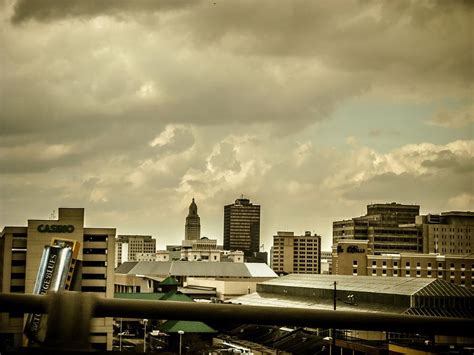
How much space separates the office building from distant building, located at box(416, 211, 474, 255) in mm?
24699

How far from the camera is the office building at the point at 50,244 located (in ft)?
78.4

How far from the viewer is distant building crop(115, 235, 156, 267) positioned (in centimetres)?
9838

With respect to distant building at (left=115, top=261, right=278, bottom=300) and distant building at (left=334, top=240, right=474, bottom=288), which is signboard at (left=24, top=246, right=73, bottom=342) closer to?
distant building at (left=334, top=240, right=474, bottom=288)

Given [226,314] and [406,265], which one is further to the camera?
[406,265]

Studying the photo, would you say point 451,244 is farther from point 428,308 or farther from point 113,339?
point 113,339

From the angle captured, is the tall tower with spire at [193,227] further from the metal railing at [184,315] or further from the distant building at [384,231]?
the metal railing at [184,315]

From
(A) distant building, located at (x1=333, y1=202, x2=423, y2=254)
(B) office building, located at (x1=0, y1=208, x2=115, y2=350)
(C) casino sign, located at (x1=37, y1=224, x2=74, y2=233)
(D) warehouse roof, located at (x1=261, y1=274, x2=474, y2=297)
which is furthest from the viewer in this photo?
(A) distant building, located at (x1=333, y1=202, x2=423, y2=254)

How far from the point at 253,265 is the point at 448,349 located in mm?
46886

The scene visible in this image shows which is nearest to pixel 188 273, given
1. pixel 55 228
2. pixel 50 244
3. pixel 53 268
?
pixel 55 228

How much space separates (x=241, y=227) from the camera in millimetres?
107250

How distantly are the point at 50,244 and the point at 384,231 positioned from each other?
2931 centimetres

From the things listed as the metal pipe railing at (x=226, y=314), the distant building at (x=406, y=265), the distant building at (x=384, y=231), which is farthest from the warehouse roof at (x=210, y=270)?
the metal pipe railing at (x=226, y=314)

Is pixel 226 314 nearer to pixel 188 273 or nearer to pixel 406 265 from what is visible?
pixel 406 265

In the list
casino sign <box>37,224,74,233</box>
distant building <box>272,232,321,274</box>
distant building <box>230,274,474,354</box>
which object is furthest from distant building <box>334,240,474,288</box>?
distant building <box>272,232,321,274</box>
